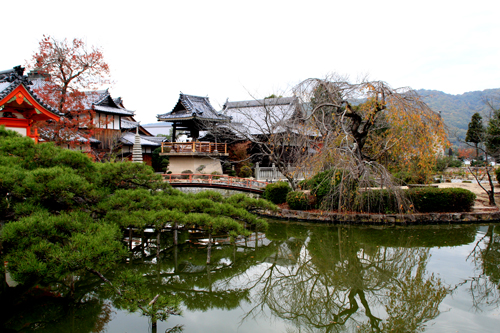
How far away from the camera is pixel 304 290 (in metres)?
6.45

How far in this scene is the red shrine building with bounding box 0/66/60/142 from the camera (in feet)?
23.3

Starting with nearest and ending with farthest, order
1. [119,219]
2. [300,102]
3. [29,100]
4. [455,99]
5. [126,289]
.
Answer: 1. [126,289]
2. [119,219]
3. [29,100]
4. [300,102]
5. [455,99]

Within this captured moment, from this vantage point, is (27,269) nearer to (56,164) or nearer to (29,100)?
(56,164)

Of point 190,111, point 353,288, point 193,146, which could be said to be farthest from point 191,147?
point 353,288

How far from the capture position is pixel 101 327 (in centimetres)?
485

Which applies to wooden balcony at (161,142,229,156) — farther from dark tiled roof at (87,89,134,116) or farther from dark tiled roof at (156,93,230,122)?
dark tiled roof at (87,89,134,116)

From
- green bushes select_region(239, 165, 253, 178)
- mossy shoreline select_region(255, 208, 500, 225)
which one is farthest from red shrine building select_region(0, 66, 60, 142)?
green bushes select_region(239, 165, 253, 178)

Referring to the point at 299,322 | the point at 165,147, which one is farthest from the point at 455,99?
the point at 299,322

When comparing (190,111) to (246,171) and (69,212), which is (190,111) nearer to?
(246,171)

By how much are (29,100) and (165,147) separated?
510 inches

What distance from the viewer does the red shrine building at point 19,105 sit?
23.3ft

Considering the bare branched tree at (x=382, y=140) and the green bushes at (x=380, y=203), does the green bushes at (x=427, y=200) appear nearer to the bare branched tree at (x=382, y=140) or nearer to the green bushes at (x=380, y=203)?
the green bushes at (x=380, y=203)

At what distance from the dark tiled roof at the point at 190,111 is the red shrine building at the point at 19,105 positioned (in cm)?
1182

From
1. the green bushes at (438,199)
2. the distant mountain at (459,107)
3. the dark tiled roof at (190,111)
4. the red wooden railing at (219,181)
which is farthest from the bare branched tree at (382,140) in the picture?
the distant mountain at (459,107)
